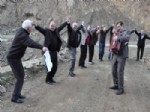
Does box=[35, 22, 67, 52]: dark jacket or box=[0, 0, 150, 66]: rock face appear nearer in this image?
box=[35, 22, 67, 52]: dark jacket

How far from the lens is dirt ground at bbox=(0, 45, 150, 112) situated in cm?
940

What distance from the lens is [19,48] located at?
30.8 feet

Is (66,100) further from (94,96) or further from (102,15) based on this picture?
(102,15)

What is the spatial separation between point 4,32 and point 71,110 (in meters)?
34.0

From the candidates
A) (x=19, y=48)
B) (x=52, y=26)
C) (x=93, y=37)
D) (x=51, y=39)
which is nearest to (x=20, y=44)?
(x=19, y=48)

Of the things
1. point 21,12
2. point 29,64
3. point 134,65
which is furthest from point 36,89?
point 21,12

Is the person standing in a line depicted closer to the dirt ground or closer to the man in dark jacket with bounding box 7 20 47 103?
the dirt ground

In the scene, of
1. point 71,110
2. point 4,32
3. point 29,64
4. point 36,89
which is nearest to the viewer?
point 71,110

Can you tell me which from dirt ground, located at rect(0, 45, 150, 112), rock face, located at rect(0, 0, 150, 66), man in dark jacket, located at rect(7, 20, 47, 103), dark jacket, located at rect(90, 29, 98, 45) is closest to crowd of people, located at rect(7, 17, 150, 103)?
man in dark jacket, located at rect(7, 20, 47, 103)

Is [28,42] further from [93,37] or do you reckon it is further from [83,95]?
[93,37]

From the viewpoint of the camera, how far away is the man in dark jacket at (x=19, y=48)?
30.1 feet

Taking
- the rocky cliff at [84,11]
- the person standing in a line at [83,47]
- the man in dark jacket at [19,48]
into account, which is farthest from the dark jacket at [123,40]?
the rocky cliff at [84,11]

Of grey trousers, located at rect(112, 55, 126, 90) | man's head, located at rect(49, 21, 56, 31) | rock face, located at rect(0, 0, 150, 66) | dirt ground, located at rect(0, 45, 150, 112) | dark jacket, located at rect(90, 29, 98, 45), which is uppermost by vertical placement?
rock face, located at rect(0, 0, 150, 66)

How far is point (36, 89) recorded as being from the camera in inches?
446
